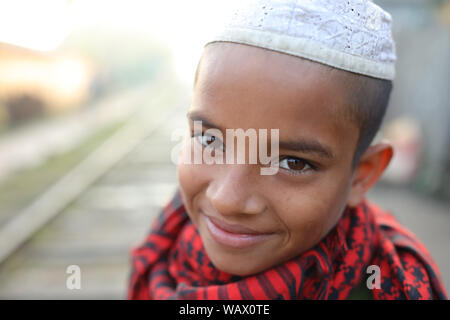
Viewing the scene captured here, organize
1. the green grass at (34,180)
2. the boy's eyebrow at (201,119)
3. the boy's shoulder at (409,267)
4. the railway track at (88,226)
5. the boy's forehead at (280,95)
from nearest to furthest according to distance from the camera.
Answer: the boy's forehead at (280,95) → the boy's eyebrow at (201,119) → the boy's shoulder at (409,267) → the railway track at (88,226) → the green grass at (34,180)

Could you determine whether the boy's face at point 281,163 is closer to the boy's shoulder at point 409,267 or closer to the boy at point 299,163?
the boy at point 299,163

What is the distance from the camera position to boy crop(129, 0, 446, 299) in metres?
1.10

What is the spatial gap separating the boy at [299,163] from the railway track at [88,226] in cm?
241

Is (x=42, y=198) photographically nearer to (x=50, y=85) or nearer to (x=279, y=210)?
(x=279, y=210)

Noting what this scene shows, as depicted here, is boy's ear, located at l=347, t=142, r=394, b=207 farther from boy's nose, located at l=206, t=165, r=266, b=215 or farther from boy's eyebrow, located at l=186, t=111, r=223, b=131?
boy's eyebrow, located at l=186, t=111, r=223, b=131

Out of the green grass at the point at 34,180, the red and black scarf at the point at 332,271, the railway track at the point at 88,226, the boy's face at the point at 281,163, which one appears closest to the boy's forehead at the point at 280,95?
the boy's face at the point at 281,163

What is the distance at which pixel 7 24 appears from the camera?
2.42 meters

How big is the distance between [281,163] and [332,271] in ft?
1.42

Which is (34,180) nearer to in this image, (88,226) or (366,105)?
(88,226)

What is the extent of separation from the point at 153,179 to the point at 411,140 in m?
4.06

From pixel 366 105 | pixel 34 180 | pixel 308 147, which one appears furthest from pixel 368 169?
pixel 34 180

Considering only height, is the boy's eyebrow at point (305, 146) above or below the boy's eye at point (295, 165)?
above

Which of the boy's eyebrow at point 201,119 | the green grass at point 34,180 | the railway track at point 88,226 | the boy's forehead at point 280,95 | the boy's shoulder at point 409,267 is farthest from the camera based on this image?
the green grass at point 34,180

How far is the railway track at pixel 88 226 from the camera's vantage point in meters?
3.46
